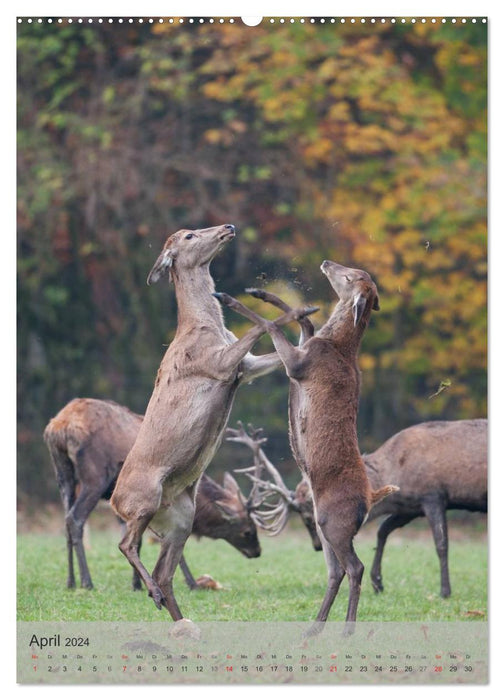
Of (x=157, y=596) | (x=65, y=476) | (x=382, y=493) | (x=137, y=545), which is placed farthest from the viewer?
(x=65, y=476)

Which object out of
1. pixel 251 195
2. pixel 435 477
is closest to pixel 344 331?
pixel 435 477

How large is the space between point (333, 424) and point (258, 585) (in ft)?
10.0

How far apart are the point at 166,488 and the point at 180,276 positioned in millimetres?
1468

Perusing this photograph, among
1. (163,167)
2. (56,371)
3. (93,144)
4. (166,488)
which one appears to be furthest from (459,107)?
(166,488)

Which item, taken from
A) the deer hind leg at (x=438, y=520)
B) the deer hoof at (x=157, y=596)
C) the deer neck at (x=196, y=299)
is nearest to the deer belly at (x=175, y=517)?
the deer hoof at (x=157, y=596)

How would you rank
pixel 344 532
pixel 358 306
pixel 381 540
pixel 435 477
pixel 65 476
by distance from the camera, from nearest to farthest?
pixel 344 532 → pixel 358 306 → pixel 65 476 → pixel 435 477 → pixel 381 540

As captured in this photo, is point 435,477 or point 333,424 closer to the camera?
point 333,424

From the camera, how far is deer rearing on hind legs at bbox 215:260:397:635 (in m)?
A: 6.98

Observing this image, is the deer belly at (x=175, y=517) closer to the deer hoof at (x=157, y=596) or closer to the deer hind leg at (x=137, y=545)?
the deer hind leg at (x=137, y=545)

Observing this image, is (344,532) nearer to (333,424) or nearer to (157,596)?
(333,424)

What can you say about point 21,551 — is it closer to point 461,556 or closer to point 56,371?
point 56,371

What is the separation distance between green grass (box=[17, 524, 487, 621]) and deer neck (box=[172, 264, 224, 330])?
2040 mm

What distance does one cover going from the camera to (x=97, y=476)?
9.34 meters

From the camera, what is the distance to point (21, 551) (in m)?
10.9
